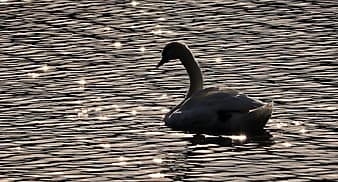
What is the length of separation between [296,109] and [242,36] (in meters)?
10.1

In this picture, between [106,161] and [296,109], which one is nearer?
[106,161]

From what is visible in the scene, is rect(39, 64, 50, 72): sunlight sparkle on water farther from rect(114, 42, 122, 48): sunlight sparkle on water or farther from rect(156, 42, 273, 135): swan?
rect(156, 42, 273, 135): swan

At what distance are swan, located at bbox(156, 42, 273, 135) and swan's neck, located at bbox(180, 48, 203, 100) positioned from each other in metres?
1.30

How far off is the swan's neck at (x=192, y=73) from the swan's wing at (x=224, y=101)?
170cm

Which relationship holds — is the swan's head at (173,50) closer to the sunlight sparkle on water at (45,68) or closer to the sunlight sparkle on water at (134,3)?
the sunlight sparkle on water at (45,68)

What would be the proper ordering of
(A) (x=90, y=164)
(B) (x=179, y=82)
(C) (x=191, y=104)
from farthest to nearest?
1. (B) (x=179, y=82)
2. (C) (x=191, y=104)
3. (A) (x=90, y=164)

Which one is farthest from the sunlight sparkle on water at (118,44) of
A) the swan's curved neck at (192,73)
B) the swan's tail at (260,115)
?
the swan's tail at (260,115)

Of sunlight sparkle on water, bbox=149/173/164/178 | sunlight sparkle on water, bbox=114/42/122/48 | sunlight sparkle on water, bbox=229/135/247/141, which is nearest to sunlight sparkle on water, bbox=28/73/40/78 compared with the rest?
sunlight sparkle on water, bbox=114/42/122/48

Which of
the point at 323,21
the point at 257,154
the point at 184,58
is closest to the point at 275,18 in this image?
the point at 323,21

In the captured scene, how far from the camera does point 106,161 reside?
25141mm

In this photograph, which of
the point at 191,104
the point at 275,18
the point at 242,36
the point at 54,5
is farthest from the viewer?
the point at 54,5

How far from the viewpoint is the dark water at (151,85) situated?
81.3 ft

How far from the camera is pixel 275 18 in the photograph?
139 feet

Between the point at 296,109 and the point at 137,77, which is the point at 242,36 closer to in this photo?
the point at 137,77
